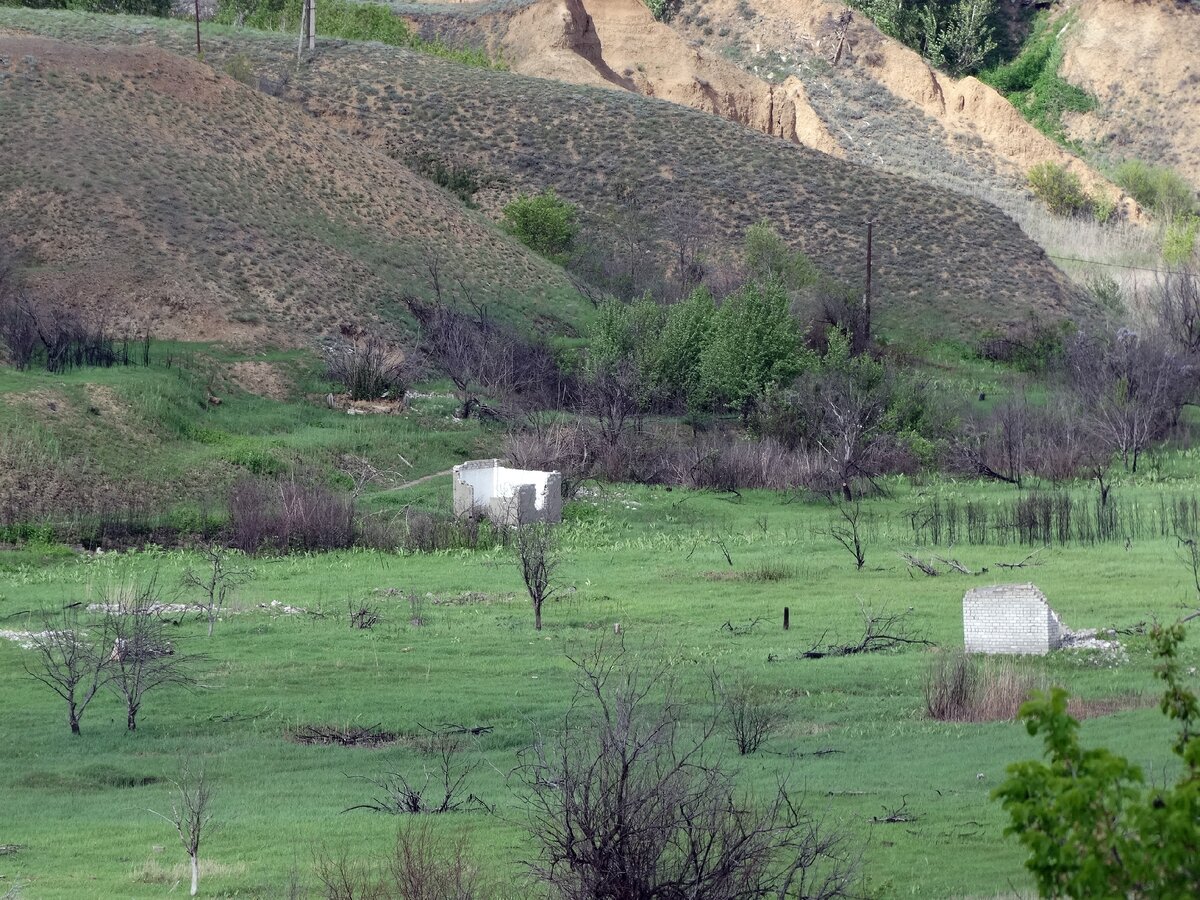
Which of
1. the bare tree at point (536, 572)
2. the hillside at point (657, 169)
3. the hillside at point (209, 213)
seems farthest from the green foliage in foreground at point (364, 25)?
the bare tree at point (536, 572)

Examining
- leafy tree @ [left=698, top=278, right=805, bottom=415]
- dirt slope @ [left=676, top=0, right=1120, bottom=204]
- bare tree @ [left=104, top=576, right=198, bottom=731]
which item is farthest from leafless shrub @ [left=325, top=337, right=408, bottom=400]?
dirt slope @ [left=676, top=0, right=1120, bottom=204]

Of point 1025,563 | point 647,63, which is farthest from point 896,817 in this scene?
point 647,63

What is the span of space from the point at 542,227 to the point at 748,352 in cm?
1976

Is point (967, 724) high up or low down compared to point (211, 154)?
down

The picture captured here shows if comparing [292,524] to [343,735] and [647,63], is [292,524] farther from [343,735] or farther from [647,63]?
[647,63]

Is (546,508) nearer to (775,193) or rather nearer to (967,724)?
(967,724)

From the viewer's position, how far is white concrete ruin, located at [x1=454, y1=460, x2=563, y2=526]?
98.7 feet

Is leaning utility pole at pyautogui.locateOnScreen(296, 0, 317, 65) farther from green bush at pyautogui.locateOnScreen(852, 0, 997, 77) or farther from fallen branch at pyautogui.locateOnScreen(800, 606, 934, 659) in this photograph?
fallen branch at pyautogui.locateOnScreen(800, 606, 934, 659)

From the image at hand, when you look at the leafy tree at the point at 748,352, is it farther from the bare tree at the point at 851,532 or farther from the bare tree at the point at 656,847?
the bare tree at the point at 656,847

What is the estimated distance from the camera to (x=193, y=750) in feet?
49.2

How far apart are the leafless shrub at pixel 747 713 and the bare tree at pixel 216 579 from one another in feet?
23.1

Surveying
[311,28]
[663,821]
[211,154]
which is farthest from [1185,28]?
[663,821]

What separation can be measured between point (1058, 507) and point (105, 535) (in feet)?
56.4

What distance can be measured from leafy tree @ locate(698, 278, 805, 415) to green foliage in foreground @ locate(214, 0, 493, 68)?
40122mm
